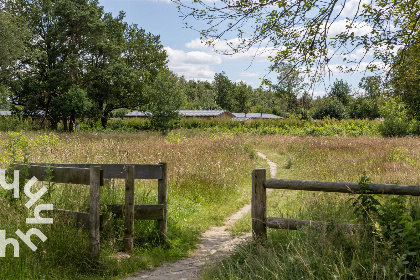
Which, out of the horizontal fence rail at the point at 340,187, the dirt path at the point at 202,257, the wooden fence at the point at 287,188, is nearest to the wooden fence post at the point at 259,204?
the wooden fence at the point at 287,188

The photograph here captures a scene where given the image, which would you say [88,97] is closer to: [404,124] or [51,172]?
[404,124]

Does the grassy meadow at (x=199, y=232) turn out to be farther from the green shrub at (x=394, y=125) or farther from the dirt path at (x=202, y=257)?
the green shrub at (x=394, y=125)

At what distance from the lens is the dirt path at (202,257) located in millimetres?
5012

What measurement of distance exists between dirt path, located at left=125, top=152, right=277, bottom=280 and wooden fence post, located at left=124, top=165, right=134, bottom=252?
23.6 inches

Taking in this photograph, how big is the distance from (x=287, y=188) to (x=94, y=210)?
277 centimetres

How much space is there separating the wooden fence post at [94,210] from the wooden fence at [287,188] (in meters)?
2.25

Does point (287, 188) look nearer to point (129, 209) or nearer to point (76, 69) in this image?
point (129, 209)

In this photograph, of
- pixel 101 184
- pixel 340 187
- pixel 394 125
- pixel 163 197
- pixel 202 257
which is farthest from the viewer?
pixel 394 125

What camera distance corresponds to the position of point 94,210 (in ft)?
15.9

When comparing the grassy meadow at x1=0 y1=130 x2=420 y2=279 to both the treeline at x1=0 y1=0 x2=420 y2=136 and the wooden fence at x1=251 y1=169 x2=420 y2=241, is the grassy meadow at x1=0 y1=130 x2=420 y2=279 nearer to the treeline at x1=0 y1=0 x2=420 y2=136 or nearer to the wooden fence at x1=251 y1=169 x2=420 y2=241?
the wooden fence at x1=251 y1=169 x2=420 y2=241

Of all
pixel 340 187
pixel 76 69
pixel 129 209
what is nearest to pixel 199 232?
pixel 129 209

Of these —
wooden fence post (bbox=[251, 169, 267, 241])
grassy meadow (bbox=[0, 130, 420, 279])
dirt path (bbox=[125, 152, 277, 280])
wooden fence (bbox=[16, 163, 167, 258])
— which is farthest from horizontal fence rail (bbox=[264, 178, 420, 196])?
wooden fence (bbox=[16, 163, 167, 258])

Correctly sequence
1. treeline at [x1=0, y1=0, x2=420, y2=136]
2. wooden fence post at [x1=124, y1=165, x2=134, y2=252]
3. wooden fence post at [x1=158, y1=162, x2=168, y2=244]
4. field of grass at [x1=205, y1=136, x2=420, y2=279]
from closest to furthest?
field of grass at [x1=205, y1=136, x2=420, y2=279], wooden fence post at [x1=124, y1=165, x2=134, y2=252], wooden fence post at [x1=158, y1=162, x2=168, y2=244], treeline at [x1=0, y1=0, x2=420, y2=136]

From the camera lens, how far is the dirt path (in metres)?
5.01
